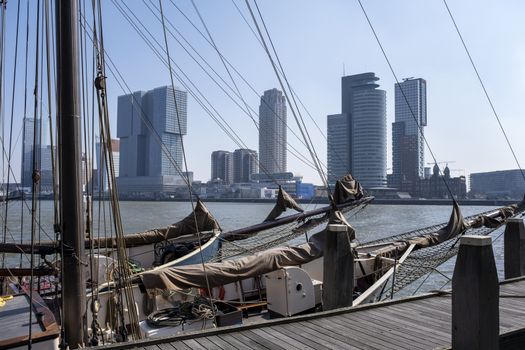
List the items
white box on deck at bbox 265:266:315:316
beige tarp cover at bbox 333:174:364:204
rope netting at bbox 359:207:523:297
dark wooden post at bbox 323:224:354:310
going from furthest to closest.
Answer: beige tarp cover at bbox 333:174:364:204
rope netting at bbox 359:207:523:297
white box on deck at bbox 265:266:315:316
dark wooden post at bbox 323:224:354:310

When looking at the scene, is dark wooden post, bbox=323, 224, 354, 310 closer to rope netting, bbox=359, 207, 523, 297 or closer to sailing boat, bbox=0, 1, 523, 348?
sailing boat, bbox=0, 1, 523, 348

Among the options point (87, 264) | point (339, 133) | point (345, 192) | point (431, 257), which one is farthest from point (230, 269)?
point (339, 133)

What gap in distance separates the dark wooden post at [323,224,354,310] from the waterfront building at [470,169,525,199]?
173413mm

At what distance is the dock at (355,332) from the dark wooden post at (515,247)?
4.92 meters

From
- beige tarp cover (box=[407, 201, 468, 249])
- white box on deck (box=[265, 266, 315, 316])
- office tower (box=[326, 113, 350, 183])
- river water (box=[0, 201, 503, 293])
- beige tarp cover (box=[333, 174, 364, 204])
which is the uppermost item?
office tower (box=[326, 113, 350, 183])

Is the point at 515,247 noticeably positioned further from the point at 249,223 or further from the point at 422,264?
the point at 249,223

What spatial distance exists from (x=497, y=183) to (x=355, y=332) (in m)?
200

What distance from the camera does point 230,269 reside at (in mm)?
8656

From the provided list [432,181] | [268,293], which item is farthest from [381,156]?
[268,293]

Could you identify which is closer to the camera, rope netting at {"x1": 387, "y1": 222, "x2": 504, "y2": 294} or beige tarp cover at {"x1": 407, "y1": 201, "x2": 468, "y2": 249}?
rope netting at {"x1": 387, "y1": 222, "x2": 504, "y2": 294}

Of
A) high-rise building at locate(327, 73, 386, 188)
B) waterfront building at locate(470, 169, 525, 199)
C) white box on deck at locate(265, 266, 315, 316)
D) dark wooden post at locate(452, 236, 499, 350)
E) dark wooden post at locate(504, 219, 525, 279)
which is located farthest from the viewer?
waterfront building at locate(470, 169, 525, 199)

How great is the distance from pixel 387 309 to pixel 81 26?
20.3ft

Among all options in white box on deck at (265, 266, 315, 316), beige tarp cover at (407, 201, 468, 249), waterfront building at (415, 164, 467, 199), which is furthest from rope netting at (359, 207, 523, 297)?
waterfront building at (415, 164, 467, 199)

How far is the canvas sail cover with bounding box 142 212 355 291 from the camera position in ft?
26.1
